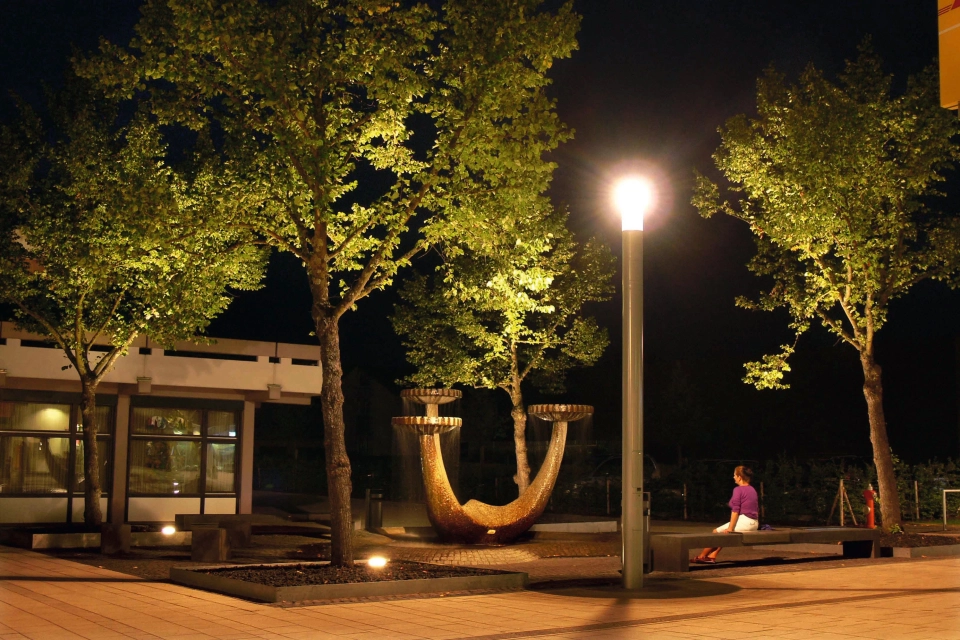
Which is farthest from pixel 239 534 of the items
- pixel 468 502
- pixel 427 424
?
pixel 468 502

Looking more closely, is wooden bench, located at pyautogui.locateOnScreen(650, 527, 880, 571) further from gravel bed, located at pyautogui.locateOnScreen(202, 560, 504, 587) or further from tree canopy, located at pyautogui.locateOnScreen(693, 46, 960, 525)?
tree canopy, located at pyautogui.locateOnScreen(693, 46, 960, 525)

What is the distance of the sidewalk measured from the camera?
Answer: 9.59 metres

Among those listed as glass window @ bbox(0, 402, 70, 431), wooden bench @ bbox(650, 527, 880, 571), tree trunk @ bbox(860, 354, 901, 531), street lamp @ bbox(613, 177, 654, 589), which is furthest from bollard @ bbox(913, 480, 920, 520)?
glass window @ bbox(0, 402, 70, 431)

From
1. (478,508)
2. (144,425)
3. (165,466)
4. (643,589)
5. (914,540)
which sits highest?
(144,425)

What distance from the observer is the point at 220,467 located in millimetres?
28641

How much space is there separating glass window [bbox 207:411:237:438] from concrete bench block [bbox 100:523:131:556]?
10.1 metres

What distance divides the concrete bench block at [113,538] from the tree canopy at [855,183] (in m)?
12.4

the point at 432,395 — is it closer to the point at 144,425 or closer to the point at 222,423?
the point at 222,423

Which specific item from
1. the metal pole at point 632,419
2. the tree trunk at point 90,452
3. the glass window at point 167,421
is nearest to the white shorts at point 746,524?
the metal pole at point 632,419

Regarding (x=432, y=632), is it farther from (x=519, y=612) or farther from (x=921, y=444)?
(x=921, y=444)

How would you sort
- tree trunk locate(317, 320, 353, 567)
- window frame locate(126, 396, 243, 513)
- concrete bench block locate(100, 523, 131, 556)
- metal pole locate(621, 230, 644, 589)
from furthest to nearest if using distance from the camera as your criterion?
1. window frame locate(126, 396, 243, 513)
2. concrete bench block locate(100, 523, 131, 556)
3. tree trunk locate(317, 320, 353, 567)
4. metal pole locate(621, 230, 644, 589)

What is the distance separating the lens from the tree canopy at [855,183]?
63.4ft

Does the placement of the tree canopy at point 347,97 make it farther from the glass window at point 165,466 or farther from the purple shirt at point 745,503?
the glass window at point 165,466

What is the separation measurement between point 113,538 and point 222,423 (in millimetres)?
10488
